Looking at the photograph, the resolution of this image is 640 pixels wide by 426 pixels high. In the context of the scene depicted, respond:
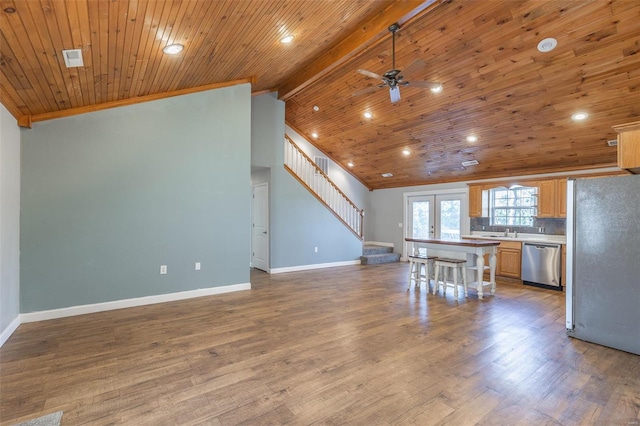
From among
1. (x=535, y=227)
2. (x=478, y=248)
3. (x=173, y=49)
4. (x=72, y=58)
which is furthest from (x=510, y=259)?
(x=72, y=58)

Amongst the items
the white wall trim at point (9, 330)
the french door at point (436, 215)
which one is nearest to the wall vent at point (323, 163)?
the french door at point (436, 215)

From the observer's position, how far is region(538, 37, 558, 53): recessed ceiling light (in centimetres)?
371

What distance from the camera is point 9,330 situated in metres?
3.25

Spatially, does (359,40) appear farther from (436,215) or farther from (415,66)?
(436,215)

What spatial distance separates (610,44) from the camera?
3.56m

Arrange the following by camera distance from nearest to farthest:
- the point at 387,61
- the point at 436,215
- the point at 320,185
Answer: the point at 387,61
the point at 320,185
the point at 436,215

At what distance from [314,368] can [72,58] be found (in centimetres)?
348

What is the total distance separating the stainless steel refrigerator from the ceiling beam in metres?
2.67

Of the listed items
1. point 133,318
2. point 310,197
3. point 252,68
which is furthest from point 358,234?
point 133,318

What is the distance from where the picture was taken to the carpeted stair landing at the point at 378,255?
8.20 m

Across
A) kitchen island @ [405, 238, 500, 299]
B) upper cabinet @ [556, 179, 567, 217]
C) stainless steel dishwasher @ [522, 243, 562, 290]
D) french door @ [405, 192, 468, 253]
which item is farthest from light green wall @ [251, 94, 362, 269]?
upper cabinet @ [556, 179, 567, 217]

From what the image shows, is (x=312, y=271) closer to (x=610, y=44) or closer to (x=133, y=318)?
(x=133, y=318)

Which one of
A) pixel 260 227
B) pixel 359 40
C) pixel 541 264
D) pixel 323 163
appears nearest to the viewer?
pixel 359 40

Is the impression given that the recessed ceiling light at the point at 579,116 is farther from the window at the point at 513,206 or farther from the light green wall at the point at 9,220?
the light green wall at the point at 9,220
